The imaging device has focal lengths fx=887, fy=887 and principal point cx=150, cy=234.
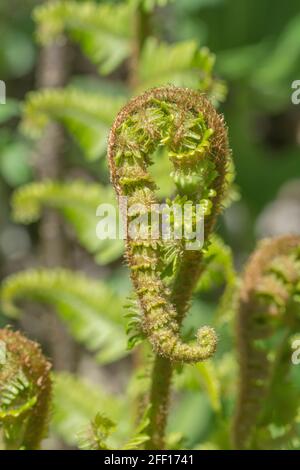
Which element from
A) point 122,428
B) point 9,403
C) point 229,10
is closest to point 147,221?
point 9,403

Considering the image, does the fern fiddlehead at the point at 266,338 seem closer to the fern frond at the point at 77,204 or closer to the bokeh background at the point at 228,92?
the fern frond at the point at 77,204

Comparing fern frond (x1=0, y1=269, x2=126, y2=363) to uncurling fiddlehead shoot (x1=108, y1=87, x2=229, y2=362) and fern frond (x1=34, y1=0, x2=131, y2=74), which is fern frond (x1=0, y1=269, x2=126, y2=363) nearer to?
fern frond (x1=34, y1=0, x2=131, y2=74)

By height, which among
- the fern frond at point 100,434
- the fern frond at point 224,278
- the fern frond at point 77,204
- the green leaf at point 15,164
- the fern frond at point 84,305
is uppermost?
the green leaf at point 15,164

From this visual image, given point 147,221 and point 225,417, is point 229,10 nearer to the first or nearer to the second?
point 225,417

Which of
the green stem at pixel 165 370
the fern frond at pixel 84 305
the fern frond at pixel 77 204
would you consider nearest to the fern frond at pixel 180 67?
the fern frond at pixel 77 204

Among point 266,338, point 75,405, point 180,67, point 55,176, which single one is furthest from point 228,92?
point 266,338

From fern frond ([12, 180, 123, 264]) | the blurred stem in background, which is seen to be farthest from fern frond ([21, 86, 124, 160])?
the blurred stem in background

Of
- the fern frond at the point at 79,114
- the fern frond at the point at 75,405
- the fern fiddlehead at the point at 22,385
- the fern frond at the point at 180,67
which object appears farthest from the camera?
the fern frond at the point at 79,114
